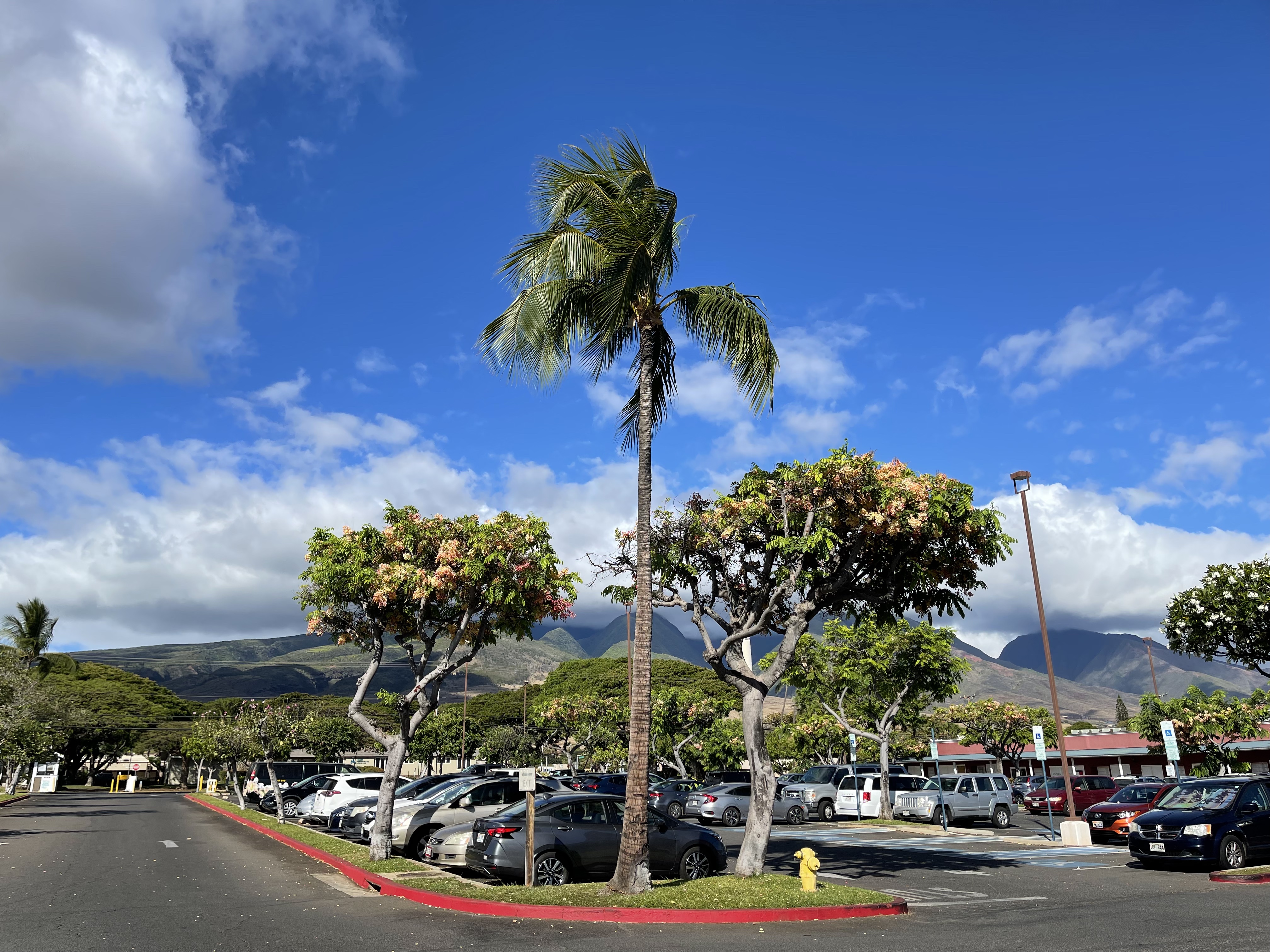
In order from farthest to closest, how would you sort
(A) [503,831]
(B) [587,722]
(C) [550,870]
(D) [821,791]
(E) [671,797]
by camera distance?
Result: 1. (B) [587,722]
2. (D) [821,791]
3. (E) [671,797]
4. (A) [503,831]
5. (C) [550,870]

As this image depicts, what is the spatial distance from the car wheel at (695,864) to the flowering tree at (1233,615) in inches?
636

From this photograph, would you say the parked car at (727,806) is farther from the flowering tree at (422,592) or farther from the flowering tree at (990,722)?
the flowering tree at (990,722)

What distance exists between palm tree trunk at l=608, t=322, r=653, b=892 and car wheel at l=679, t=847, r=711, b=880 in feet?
4.13

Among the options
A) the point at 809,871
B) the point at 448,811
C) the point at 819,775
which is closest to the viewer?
the point at 809,871

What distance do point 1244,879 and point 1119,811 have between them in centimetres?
960

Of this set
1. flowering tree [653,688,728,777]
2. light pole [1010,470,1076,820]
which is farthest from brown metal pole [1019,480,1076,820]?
flowering tree [653,688,728,777]

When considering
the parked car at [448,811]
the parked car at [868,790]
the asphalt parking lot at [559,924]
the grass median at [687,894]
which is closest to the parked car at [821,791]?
the parked car at [868,790]

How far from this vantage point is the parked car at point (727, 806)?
30.0 m

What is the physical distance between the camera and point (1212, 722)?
43.5 m

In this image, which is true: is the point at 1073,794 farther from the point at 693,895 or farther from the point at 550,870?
the point at 550,870

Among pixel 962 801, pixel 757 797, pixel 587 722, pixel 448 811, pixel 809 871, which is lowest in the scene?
pixel 962 801

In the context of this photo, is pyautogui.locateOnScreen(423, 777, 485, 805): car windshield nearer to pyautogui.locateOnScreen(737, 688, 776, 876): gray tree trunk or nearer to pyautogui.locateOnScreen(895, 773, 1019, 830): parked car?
pyautogui.locateOnScreen(737, 688, 776, 876): gray tree trunk

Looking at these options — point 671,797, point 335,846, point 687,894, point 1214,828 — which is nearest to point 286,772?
point 671,797

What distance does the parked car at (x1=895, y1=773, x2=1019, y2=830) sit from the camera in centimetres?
2972
